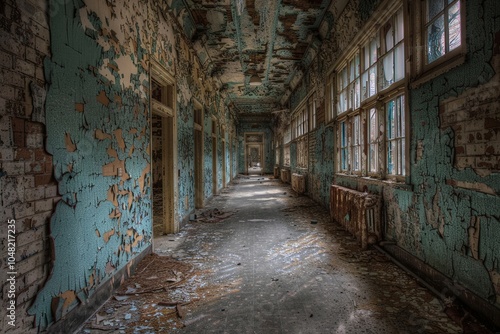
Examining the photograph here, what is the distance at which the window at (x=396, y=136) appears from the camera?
11.5 ft

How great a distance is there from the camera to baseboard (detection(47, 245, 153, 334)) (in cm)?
199

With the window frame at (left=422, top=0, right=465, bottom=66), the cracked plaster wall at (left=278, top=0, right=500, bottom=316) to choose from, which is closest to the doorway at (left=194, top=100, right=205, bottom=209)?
the cracked plaster wall at (left=278, top=0, right=500, bottom=316)

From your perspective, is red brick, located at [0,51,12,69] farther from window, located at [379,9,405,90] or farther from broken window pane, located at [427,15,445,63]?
window, located at [379,9,405,90]

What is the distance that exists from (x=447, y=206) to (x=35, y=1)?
141 inches

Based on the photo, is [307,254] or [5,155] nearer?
[5,155]

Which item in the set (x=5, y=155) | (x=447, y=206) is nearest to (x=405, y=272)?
(x=447, y=206)

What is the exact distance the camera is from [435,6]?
282cm

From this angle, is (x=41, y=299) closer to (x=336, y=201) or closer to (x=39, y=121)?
(x=39, y=121)

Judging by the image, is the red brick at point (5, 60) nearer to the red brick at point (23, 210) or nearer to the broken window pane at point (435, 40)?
the red brick at point (23, 210)

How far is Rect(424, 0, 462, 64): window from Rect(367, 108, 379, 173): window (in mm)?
1422

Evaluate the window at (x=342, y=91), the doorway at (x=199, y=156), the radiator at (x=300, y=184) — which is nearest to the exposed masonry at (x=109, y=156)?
the window at (x=342, y=91)

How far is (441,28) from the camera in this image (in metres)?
2.70

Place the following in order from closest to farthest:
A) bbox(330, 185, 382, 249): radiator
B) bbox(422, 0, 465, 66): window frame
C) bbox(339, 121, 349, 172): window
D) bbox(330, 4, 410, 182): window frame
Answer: bbox(422, 0, 465, 66): window frame
bbox(330, 4, 410, 182): window frame
bbox(330, 185, 382, 249): radiator
bbox(339, 121, 349, 172): window

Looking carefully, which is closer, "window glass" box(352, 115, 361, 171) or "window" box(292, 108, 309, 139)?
"window glass" box(352, 115, 361, 171)
